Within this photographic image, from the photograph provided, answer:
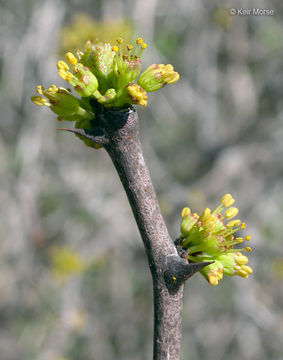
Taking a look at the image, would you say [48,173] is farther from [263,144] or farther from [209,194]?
[263,144]

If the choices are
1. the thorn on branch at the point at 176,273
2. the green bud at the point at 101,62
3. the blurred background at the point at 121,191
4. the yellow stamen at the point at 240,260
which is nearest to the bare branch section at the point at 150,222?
the thorn on branch at the point at 176,273

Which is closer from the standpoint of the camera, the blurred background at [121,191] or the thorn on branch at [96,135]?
the thorn on branch at [96,135]

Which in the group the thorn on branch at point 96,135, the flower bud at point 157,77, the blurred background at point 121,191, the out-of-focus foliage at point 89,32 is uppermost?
the out-of-focus foliage at point 89,32

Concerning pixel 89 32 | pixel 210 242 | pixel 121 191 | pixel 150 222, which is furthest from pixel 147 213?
pixel 121 191

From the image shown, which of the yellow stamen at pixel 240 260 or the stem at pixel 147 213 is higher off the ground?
the stem at pixel 147 213

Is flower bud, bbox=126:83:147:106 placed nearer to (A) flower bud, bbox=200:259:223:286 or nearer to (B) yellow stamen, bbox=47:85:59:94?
(B) yellow stamen, bbox=47:85:59:94

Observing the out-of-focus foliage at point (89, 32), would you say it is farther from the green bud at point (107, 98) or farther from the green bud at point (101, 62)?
the green bud at point (107, 98)

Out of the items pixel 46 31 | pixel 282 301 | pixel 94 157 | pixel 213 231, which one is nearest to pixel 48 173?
pixel 94 157
